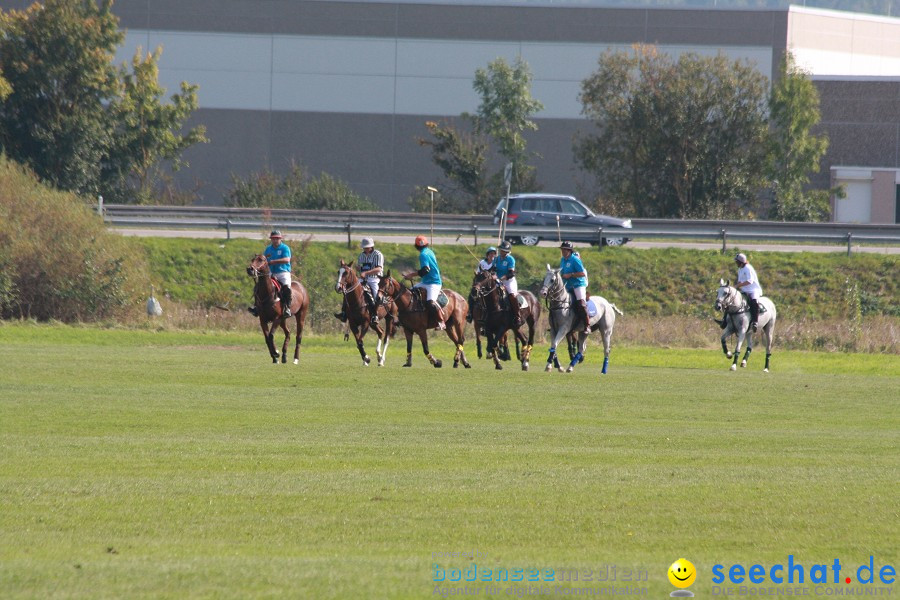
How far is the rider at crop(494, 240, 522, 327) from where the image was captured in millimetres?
25531

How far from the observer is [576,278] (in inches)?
987

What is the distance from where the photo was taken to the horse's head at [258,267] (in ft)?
79.7

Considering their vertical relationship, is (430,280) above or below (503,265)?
below

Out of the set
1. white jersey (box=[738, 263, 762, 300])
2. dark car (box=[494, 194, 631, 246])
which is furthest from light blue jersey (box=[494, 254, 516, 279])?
dark car (box=[494, 194, 631, 246])

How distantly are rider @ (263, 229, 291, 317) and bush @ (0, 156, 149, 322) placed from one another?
11.6 meters

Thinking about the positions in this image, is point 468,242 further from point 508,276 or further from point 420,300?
point 420,300

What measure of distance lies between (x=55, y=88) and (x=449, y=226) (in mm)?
18305

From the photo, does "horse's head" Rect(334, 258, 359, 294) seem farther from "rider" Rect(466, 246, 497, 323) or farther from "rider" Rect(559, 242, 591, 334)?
"rider" Rect(559, 242, 591, 334)

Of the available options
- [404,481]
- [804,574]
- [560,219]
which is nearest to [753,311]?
[560,219]

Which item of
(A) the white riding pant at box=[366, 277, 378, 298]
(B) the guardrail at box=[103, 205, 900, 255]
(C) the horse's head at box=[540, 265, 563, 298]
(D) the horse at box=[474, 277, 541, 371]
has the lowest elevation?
(D) the horse at box=[474, 277, 541, 371]

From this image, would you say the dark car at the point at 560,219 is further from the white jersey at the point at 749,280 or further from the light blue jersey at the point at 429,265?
the light blue jersey at the point at 429,265

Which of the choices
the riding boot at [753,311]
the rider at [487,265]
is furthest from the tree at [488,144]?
the rider at [487,265]

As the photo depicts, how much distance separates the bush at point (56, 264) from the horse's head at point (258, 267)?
12.4m

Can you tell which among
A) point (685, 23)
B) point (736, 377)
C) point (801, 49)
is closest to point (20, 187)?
point (736, 377)
